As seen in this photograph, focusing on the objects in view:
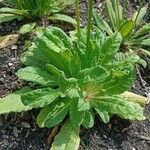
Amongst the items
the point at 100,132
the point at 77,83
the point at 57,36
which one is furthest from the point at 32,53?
the point at 100,132

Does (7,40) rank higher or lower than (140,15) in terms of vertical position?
lower

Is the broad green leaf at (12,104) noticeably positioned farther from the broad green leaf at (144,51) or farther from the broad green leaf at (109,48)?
the broad green leaf at (144,51)

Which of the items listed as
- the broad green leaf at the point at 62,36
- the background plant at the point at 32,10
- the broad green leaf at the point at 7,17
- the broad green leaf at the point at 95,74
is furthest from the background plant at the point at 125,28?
the broad green leaf at the point at 95,74

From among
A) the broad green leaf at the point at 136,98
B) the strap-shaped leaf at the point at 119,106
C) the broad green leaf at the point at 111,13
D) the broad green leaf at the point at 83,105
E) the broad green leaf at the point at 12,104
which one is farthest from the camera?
the broad green leaf at the point at 111,13

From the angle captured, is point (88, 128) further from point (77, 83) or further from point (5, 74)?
point (5, 74)

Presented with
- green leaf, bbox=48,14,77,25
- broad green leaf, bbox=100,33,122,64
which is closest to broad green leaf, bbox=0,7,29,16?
green leaf, bbox=48,14,77,25

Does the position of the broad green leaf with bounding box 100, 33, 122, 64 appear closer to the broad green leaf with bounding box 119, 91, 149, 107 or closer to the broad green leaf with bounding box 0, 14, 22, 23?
the broad green leaf with bounding box 119, 91, 149, 107

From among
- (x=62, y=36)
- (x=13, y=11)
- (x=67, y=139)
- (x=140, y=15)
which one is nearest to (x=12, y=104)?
(x=67, y=139)

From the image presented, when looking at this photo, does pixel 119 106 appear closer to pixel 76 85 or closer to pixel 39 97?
pixel 76 85
